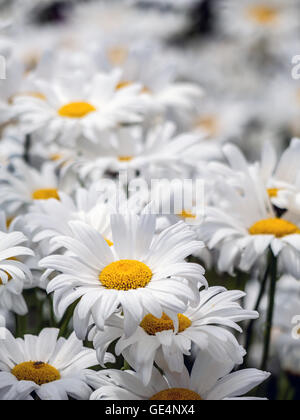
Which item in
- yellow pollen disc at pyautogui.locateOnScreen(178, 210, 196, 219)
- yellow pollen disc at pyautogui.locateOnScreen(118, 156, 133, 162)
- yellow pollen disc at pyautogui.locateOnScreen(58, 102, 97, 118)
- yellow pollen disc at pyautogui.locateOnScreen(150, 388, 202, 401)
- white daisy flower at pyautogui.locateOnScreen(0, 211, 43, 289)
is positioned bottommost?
yellow pollen disc at pyautogui.locateOnScreen(150, 388, 202, 401)

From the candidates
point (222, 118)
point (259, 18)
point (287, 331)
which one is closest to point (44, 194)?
point (287, 331)

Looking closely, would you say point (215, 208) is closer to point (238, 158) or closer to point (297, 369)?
point (238, 158)

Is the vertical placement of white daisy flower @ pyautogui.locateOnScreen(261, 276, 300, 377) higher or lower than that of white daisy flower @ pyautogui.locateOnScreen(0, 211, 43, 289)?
lower

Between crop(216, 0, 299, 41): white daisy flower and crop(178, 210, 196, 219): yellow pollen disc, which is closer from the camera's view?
crop(178, 210, 196, 219): yellow pollen disc

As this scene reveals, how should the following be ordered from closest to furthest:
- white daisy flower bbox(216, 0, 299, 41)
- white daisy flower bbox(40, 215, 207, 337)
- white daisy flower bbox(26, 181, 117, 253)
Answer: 1. white daisy flower bbox(40, 215, 207, 337)
2. white daisy flower bbox(26, 181, 117, 253)
3. white daisy flower bbox(216, 0, 299, 41)

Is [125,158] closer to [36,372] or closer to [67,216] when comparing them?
[67,216]

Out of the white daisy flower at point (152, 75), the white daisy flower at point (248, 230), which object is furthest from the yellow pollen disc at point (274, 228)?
the white daisy flower at point (152, 75)

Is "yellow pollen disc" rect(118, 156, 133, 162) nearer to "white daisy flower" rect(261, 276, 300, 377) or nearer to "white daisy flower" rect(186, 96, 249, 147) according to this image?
"white daisy flower" rect(261, 276, 300, 377)

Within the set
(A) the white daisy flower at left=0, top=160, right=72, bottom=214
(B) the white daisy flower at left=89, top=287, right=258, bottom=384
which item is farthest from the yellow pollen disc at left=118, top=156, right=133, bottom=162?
(B) the white daisy flower at left=89, top=287, right=258, bottom=384
